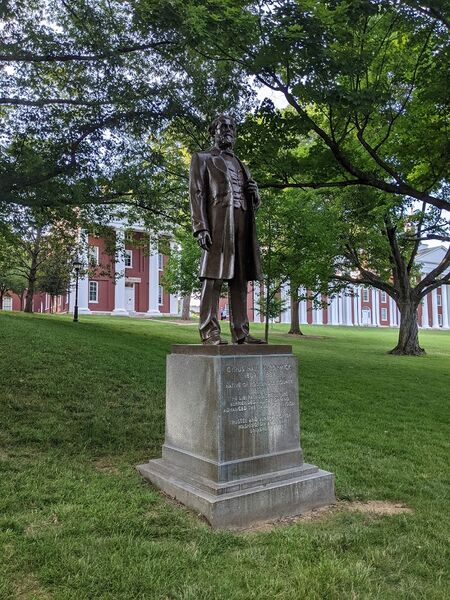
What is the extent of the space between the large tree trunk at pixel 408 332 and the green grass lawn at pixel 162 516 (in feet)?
48.7

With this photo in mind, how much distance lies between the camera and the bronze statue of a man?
538cm

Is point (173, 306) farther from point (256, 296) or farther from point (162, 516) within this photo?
point (162, 516)

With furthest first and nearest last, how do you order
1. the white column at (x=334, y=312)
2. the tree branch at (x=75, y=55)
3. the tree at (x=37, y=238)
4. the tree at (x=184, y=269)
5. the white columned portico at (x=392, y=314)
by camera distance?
the white columned portico at (x=392, y=314)
the white column at (x=334, y=312)
the tree at (x=184, y=269)
the tree at (x=37, y=238)
the tree branch at (x=75, y=55)

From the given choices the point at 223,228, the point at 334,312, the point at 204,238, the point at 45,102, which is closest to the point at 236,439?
the point at 204,238

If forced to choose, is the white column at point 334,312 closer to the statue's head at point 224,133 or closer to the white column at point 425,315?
the white column at point 425,315

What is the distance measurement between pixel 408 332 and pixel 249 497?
21.9m

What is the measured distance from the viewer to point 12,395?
8.49 meters

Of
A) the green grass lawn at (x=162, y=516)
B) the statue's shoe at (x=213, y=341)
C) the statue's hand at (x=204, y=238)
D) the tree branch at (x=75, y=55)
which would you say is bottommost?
the green grass lawn at (x=162, y=516)

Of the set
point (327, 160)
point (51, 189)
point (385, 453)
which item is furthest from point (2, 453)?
point (327, 160)

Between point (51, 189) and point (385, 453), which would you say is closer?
A: point (385, 453)

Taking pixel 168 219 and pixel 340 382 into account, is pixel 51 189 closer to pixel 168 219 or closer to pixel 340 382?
pixel 168 219

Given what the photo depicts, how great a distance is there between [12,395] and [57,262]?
2792 cm

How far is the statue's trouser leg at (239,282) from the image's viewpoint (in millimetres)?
5641

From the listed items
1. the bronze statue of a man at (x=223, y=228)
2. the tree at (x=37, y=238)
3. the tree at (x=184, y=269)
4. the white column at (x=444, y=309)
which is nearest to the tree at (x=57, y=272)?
the tree at (x=37, y=238)
